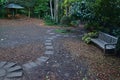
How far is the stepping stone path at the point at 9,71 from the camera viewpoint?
4.20 meters

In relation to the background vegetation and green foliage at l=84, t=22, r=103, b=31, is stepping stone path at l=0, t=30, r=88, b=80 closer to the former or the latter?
the background vegetation

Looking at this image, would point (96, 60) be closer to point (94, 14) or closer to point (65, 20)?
point (94, 14)

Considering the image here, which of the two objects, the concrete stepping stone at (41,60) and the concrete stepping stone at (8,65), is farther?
the concrete stepping stone at (41,60)

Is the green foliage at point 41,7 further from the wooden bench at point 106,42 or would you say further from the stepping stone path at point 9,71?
the stepping stone path at point 9,71

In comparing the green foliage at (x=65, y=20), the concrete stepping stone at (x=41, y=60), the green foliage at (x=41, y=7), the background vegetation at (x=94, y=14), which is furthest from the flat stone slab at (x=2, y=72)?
the green foliage at (x=41, y=7)

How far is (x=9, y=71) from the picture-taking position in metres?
4.45

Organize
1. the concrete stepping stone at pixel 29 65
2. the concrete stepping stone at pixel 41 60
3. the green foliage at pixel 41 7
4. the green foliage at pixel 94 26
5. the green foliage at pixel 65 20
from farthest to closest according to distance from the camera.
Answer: the green foliage at pixel 41 7 < the green foliage at pixel 65 20 < the green foliage at pixel 94 26 < the concrete stepping stone at pixel 41 60 < the concrete stepping stone at pixel 29 65

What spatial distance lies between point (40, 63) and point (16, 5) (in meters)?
14.3

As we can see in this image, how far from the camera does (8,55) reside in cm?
573

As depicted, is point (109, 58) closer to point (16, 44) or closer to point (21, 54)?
point (21, 54)

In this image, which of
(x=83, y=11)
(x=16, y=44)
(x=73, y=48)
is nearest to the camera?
(x=73, y=48)

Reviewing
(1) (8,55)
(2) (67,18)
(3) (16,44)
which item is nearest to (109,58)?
(1) (8,55)

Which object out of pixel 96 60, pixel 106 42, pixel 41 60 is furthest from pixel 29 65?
pixel 106 42

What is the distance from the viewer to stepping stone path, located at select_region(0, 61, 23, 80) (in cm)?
420
